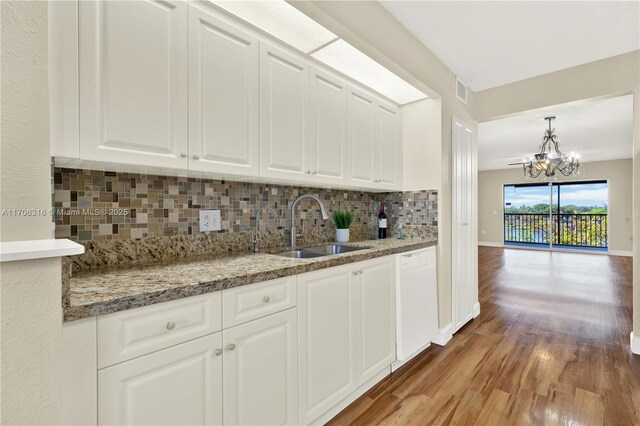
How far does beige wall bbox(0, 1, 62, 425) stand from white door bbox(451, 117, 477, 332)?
2.96 metres

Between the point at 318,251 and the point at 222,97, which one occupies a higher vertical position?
the point at 222,97

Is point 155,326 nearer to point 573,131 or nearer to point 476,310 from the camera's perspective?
point 476,310

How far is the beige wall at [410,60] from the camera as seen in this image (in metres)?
1.73

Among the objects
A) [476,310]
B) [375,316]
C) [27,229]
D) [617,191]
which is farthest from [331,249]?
[617,191]

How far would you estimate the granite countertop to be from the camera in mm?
892

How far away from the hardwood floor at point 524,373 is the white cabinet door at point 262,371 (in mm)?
523

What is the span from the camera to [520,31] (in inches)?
91.8

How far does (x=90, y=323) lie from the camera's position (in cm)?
87

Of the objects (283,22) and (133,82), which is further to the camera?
(283,22)

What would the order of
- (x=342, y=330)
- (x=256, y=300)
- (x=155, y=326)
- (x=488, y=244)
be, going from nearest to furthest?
(x=155, y=326) → (x=256, y=300) → (x=342, y=330) → (x=488, y=244)

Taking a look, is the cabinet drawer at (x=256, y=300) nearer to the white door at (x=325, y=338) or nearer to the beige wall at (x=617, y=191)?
the white door at (x=325, y=338)

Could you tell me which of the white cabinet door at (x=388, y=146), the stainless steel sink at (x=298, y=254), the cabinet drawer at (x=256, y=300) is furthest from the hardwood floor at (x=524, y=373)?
the white cabinet door at (x=388, y=146)

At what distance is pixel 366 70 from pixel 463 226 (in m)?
1.91

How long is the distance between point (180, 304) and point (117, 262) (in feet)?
2.03
